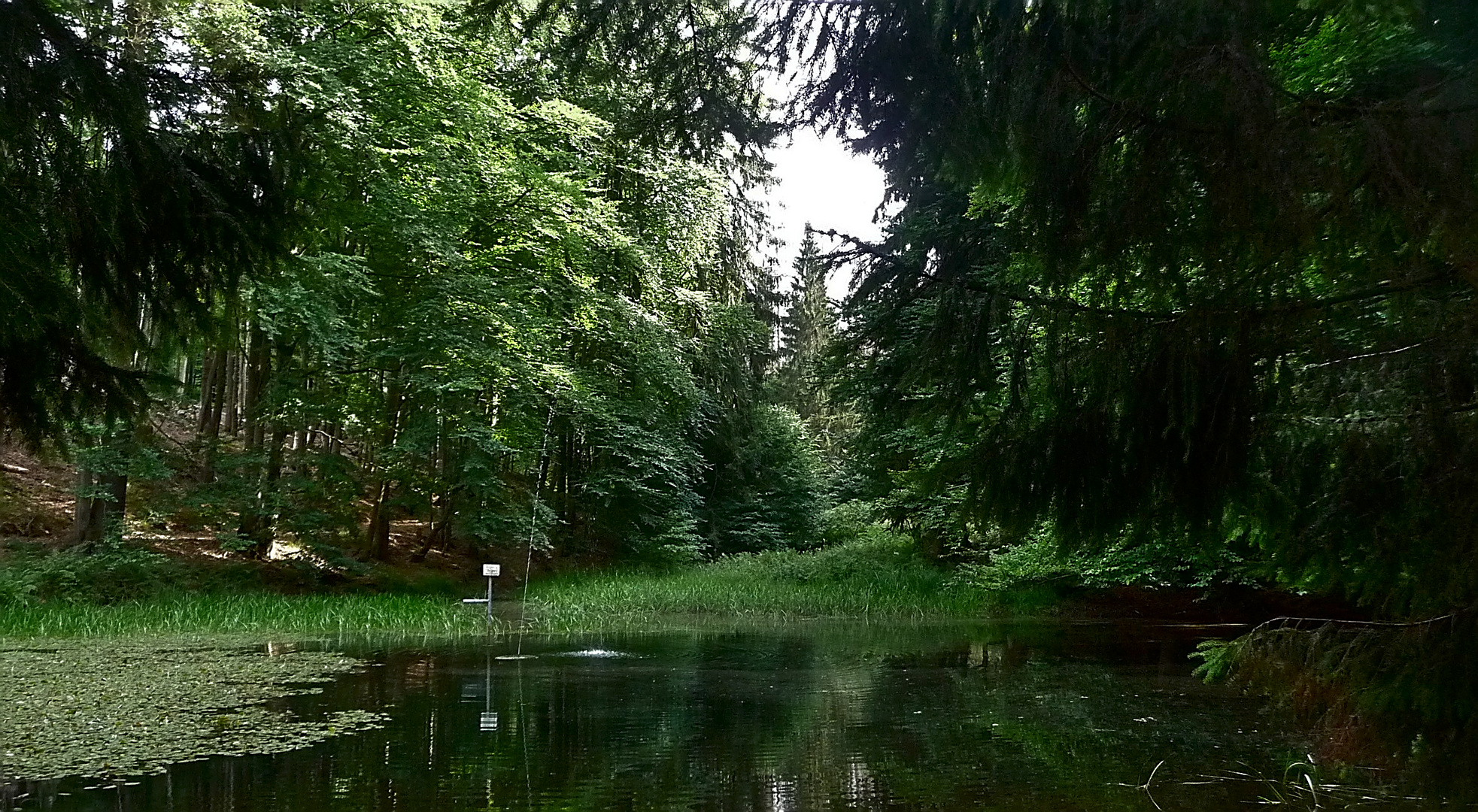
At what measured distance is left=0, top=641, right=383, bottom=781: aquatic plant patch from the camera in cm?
479

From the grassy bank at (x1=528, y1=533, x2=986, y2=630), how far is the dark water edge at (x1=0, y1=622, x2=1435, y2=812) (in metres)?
4.72

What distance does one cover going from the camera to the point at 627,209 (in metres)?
17.9

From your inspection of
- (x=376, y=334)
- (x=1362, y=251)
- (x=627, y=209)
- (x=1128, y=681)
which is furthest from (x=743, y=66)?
(x=627, y=209)

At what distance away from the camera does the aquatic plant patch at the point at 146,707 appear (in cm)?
479

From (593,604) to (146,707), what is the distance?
26.3 feet

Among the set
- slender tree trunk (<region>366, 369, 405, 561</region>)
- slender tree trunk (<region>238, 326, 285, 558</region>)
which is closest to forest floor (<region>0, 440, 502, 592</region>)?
slender tree trunk (<region>366, 369, 405, 561</region>)

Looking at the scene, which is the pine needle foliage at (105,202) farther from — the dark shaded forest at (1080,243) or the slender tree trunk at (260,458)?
the slender tree trunk at (260,458)

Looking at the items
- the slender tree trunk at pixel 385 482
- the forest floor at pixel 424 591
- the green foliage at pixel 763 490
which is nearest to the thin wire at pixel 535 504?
the forest floor at pixel 424 591

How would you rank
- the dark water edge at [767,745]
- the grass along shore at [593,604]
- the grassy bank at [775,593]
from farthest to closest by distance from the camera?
the grassy bank at [775,593] < the grass along shore at [593,604] < the dark water edge at [767,745]

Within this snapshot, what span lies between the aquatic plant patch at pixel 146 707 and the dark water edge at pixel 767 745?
0.23 meters

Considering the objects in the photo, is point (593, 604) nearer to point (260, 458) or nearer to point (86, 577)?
point (260, 458)

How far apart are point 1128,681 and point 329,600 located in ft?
30.4

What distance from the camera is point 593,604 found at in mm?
13781

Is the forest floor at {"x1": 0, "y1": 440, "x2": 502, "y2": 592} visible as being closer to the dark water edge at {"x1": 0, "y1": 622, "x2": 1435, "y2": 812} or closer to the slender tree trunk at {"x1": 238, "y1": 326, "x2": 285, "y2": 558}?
the slender tree trunk at {"x1": 238, "y1": 326, "x2": 285, "y2": 558}
